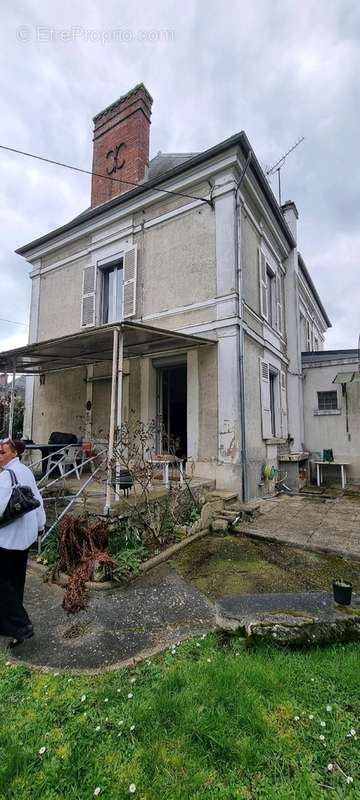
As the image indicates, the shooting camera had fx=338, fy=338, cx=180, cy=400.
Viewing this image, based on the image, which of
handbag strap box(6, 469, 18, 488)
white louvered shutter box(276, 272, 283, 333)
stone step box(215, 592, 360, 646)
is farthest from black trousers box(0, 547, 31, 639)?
white louvered shutter box(276, 272, 283, 333)

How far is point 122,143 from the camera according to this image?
9758 millimetres

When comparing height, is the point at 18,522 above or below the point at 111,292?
below

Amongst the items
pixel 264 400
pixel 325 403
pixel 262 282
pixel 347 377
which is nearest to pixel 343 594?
pixel 264 400

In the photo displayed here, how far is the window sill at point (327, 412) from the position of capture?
34.1ft

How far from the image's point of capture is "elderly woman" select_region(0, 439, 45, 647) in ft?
8.59

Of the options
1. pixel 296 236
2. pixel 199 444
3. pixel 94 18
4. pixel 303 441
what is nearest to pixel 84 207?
pixel 94 18

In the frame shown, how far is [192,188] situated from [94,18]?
3155mm

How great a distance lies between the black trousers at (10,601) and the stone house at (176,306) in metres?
2.83

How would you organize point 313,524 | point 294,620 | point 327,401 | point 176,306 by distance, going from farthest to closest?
point 327,401 → point 176,306 → point 313,524 → point 294,620

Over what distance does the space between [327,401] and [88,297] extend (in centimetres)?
789

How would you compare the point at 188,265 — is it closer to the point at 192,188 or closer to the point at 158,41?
A: the point at 192,188

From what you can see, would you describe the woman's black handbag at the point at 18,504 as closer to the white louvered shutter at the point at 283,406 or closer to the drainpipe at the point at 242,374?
the drainpipe at the point at 242,374

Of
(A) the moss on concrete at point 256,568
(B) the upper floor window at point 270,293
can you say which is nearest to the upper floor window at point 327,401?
(B) the upper floor window at point 270,293

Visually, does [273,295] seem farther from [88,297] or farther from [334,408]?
[88,297]
